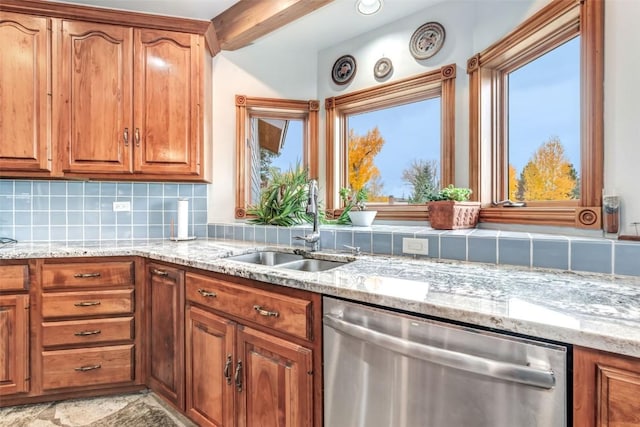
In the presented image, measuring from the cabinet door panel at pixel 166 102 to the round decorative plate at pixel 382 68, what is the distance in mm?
1296

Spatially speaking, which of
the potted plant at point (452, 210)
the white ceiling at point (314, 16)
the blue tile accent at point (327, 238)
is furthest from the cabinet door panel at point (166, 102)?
the potted plant at point (452, 210)

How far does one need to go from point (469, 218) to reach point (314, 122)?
1.51 metres

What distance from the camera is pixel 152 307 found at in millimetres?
1944

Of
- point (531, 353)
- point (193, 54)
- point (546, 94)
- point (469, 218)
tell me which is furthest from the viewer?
point (193, 54)

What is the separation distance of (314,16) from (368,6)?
42 centimetres

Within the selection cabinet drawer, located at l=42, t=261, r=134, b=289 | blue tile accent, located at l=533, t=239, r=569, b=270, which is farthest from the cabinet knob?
blue tile accent, located at l=533, t=239, r=569, b=270

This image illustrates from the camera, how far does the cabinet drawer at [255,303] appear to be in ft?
3.99

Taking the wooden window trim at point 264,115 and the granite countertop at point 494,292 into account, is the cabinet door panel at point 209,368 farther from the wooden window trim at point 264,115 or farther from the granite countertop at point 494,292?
the wooden window trim at point 264,115

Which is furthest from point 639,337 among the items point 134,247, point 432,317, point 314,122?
point 314,122

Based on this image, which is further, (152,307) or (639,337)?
(152,307)

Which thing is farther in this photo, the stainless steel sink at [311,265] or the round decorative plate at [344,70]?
the round decorative plate at [344,70]

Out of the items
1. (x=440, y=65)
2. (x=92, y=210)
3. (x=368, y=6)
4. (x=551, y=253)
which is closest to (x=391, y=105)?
(x=440, y=65)

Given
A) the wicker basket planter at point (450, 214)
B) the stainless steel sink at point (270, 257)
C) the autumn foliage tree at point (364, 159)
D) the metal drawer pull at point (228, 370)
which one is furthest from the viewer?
the autumn foliage tree at point (364, 159)

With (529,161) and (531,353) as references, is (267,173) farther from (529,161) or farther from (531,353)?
(531,353)
